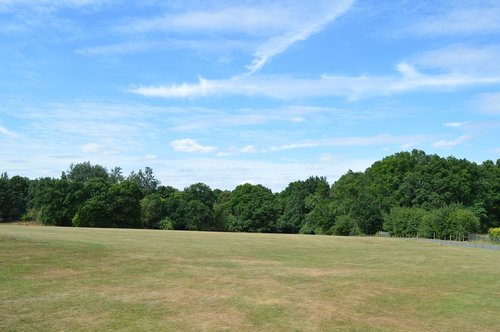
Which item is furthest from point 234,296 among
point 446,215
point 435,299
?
point 446,215

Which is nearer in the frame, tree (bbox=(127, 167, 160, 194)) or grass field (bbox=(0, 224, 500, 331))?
grass field (bbox=(0, 224, 500, 331))

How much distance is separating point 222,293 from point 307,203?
426 ft

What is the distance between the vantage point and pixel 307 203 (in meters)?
149

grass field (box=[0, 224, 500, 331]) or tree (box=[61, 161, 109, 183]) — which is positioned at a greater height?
tree (box=[61, 161, 109, 183])

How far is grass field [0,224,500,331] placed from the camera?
15.8m

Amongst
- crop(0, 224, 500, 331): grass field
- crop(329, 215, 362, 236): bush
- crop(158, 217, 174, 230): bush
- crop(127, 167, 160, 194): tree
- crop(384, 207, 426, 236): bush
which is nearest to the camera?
crop(0, 224, 500, 331): grass field

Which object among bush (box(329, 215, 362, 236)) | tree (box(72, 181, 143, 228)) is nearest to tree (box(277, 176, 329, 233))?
bush (box(329, 215, 362, 236))

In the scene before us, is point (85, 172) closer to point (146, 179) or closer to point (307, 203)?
point (146, 179)

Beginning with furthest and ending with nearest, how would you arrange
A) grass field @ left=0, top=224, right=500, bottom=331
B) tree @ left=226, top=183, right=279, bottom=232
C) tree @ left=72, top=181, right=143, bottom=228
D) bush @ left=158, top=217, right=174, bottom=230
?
tree @ left=226, top=183, right=279, bottom=232 < bush @ left=158, top=217, right=174, bottom=230 < tree @ left=72, top=181, right=143, bottom=228 < grass field @ left=0, top=224, right=500, bottom=331

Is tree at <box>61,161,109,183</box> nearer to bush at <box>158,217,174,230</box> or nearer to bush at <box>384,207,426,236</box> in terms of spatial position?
bush at <box>158,217,174,230</box>

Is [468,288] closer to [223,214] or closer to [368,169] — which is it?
[223,214]

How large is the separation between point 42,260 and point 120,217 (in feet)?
306

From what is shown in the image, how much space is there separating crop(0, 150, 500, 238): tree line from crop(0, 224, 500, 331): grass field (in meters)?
69.6

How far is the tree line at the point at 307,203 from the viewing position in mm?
112062
